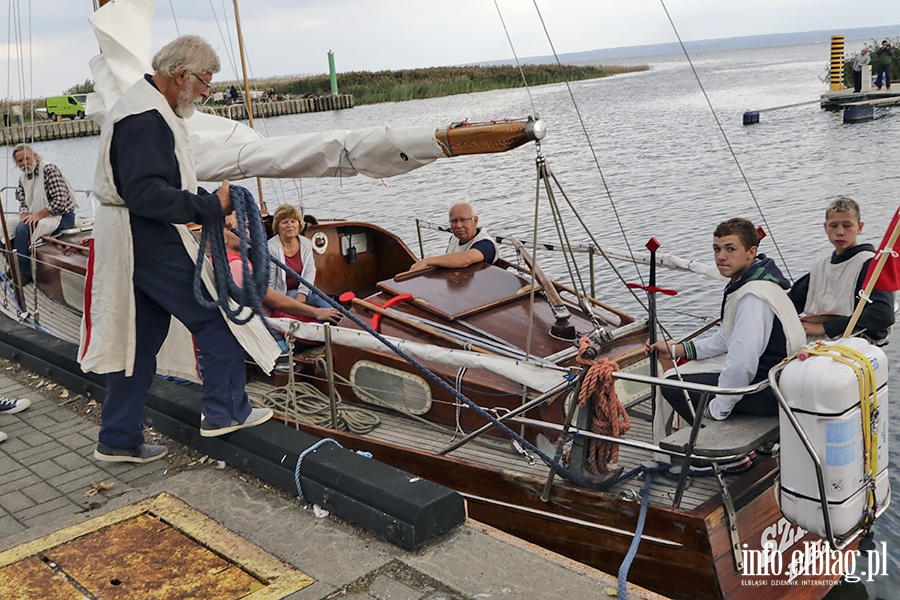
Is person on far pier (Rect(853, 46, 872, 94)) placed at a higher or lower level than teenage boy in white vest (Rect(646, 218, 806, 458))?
higher

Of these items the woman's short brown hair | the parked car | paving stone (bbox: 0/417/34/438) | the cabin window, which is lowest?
the cabin window

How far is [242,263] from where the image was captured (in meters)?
4.11

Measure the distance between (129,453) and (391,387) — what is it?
1.80m

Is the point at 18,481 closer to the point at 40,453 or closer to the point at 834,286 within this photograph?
the point at 40,453

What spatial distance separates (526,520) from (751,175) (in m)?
17.9

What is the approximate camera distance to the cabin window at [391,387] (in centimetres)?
571

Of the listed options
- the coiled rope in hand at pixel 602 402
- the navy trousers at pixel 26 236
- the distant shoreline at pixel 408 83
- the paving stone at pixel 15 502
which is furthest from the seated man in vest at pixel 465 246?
the distant shoreline at pixel 408 83

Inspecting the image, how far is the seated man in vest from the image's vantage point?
656 centimetres

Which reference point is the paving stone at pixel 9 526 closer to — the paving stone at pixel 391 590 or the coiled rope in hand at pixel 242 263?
the coiled rope in hand at pixel 242 263

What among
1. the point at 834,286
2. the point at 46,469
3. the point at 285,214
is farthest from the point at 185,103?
the point at 834,286

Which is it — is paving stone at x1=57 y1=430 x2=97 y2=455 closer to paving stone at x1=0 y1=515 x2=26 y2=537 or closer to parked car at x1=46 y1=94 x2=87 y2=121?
paving stone at x1=0 y1=515 x2=26 y2=537

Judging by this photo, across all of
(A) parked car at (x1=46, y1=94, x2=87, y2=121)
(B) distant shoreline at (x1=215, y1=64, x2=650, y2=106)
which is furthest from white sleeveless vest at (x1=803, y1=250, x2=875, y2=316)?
(B) distant shoreline at (x1=215, y1=64, x2=650, y2=106)

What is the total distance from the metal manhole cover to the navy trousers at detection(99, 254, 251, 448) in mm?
585

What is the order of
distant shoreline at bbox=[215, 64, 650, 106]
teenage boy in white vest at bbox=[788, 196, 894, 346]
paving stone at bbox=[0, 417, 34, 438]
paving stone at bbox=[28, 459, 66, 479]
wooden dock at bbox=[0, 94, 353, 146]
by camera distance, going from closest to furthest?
paving stone at bbox=[28, 459, 66, 479], teenage boy in white vest at bbox=[788, 196, 894, 346], paving stone at bbox=[0, 417, 34, 438], wooden dock at bbox=[0, 94, 353, 146], distant shoreline at bbox=[215, 64, 650, 106]
